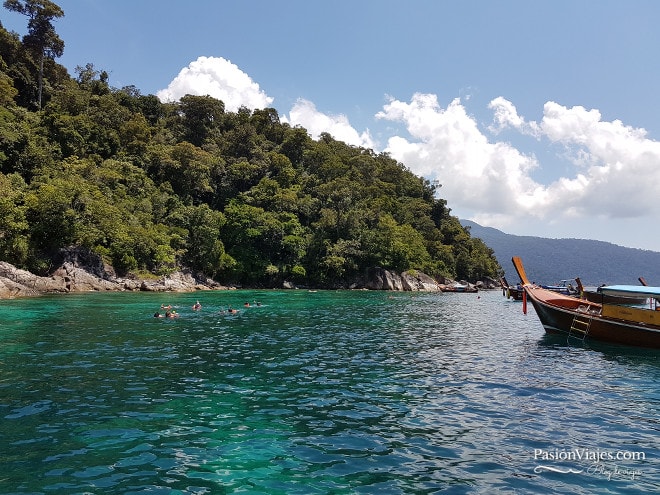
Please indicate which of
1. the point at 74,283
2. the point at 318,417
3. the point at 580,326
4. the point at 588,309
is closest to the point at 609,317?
the point at 588,309

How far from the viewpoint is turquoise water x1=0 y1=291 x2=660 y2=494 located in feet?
25.4

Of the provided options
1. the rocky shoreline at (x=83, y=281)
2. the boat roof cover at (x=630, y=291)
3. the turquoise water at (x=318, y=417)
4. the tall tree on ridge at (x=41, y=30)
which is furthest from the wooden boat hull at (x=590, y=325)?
the tall tree on ridge at (x=41, y=30)

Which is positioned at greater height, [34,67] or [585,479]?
[34,67]

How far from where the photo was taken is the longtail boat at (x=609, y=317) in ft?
74.2

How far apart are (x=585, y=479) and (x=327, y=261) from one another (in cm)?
7332

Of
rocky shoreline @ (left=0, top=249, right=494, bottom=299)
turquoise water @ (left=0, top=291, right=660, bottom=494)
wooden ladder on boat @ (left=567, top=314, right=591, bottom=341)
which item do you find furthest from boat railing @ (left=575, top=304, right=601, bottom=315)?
rocky shoreline @ (left=0, top=249, right=494, bottom=299)

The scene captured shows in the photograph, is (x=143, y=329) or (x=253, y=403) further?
(x=143, y=329)

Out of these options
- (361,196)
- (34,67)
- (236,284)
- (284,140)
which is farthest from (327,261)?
(34,67)

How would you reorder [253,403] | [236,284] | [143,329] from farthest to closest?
1. [236,284]
2. [143,329]
3. [253,403]

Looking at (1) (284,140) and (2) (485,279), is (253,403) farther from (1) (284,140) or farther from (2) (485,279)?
(2) (485,279)

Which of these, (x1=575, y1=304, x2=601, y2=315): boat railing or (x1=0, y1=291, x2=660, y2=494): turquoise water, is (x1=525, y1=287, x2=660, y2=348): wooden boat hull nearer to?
(x1=575, y1=304, x2=601, y2=315): boat railing

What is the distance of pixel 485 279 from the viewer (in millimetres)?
121500

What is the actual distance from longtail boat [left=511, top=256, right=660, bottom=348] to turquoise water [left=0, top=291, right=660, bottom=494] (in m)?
1.16

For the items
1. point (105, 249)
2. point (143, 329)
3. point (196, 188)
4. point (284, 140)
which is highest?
point (284, 140)
